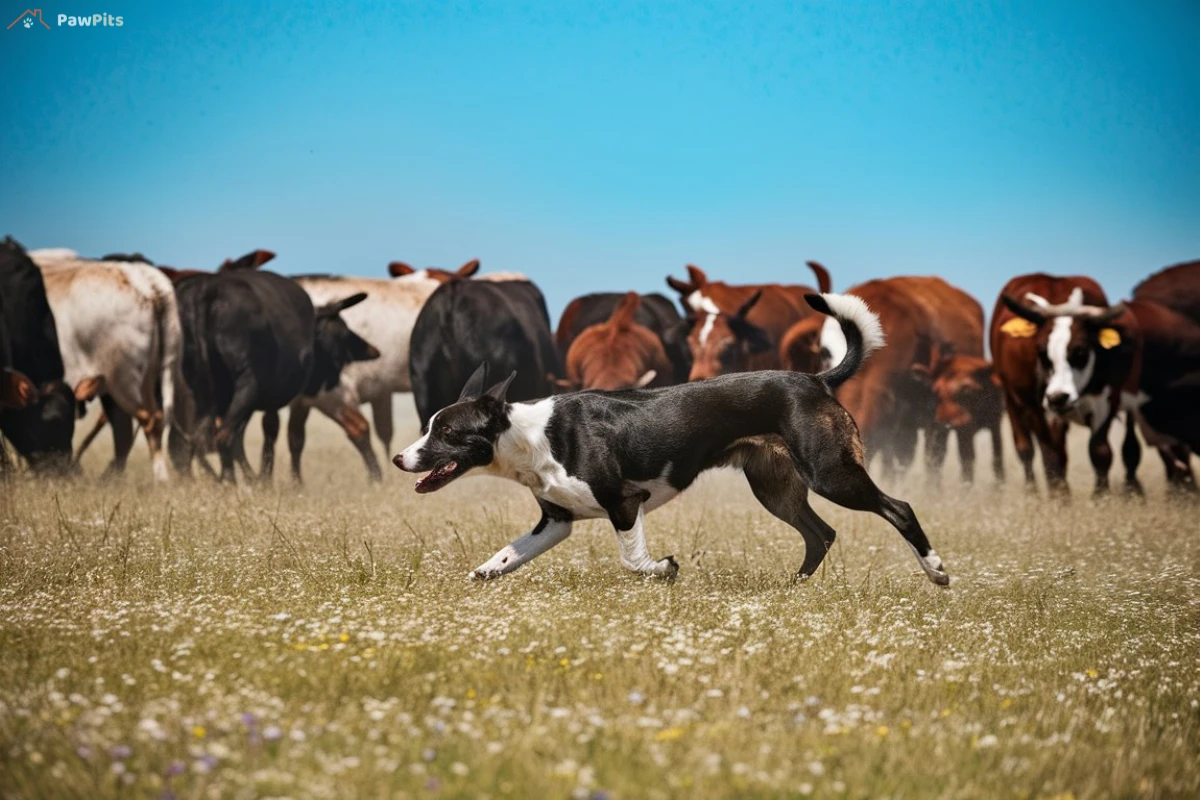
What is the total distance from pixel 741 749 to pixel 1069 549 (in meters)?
6.52

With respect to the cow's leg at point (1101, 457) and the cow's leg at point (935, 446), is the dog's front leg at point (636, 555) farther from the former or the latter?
the cow's leg at point (935, 446)

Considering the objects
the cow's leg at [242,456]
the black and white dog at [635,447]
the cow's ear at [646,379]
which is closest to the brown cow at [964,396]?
the cow's ear at [646,379]

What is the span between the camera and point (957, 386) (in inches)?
622

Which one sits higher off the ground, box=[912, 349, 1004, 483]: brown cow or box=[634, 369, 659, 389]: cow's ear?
box=[634, 369, 659, 389]: cow's ear

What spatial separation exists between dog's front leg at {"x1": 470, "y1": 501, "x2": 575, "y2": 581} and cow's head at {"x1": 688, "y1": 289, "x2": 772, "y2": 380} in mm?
7405

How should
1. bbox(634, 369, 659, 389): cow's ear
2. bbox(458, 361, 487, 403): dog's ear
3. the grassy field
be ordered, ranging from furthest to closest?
bbox(634, 369, 659, 389): cow's ear < bbox(458, 361, 487, 403): dog's ear < the grassy field

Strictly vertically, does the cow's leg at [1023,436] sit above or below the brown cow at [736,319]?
below

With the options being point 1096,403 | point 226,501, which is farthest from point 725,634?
point 1096,403

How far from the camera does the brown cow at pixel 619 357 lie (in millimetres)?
14586

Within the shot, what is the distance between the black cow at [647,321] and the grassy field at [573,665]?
23.2 feet

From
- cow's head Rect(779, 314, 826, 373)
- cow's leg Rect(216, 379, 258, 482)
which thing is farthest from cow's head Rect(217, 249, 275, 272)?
cow's head Rect(779, 314, 826, 373)

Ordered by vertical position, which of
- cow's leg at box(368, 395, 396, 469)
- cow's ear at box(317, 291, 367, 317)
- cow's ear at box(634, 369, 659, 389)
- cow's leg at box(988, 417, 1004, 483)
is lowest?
cow's leg at box(988, 417, 1004, 483)

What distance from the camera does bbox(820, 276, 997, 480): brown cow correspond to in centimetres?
1538

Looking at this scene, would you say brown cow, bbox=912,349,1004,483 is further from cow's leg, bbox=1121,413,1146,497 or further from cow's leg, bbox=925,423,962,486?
cow's leg, bbox=1121,413,1146,497
